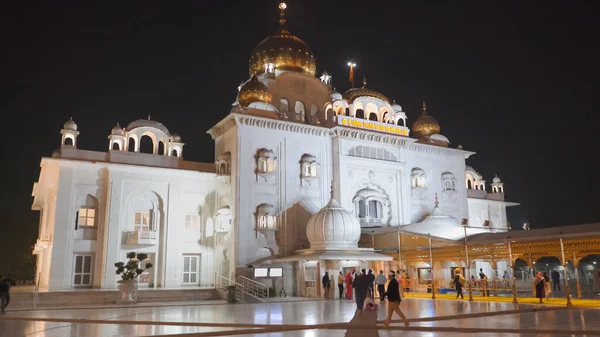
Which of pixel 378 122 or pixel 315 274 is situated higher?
A: pixel 378 122

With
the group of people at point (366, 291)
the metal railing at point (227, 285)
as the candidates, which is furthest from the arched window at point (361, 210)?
the metal railing at point (227, 285)

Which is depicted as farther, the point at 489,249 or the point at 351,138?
the point at 351,138

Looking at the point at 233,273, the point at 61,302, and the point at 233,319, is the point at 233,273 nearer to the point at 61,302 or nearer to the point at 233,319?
the point at 61,302

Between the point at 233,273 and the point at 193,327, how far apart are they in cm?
1236

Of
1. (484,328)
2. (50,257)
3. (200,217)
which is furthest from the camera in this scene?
(200,217)

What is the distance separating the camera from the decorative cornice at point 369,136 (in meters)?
28.3

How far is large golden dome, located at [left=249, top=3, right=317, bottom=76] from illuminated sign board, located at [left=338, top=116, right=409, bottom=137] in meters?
4.90

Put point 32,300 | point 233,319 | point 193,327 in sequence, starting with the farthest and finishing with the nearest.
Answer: point 32,300, point 233,319, point 193,327

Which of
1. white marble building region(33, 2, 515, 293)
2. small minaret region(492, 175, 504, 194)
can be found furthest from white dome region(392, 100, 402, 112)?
small minaret region(492, 175, 504, 194)

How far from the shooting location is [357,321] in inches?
472

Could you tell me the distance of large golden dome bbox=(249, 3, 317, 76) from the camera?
3127cm

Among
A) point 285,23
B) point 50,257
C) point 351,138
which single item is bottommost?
point 50,257

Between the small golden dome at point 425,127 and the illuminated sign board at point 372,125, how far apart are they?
3.74 metres

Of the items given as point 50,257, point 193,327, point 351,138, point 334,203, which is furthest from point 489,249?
point 50,257
